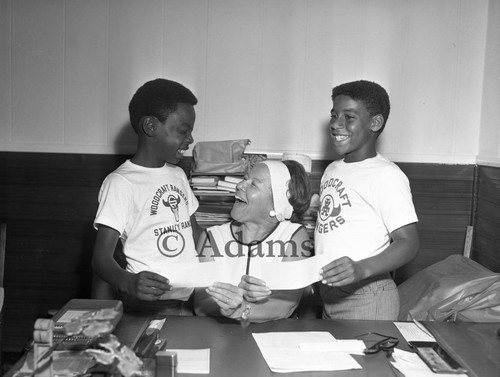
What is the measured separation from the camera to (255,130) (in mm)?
3529

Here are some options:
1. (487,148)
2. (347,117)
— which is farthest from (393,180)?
(487,148)

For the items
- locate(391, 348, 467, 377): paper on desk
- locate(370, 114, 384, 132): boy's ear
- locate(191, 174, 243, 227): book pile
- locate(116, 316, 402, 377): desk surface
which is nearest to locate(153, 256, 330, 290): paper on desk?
locate(116, 316, 402, 377): desk surface

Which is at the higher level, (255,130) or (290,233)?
(255,130)

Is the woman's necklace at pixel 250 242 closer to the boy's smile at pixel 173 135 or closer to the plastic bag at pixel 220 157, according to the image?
the boy's smile at pixel 173 135

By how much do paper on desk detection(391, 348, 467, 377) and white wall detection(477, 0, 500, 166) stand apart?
1962mm

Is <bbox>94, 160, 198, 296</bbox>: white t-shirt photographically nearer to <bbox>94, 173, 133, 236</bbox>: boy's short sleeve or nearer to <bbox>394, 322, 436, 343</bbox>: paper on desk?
<bbox>94, 173, 133, 236</bbox>: boy's short sleeve

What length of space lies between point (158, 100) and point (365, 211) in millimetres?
976

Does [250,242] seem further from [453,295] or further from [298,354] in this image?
[453,295]

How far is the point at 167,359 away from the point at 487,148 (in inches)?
106

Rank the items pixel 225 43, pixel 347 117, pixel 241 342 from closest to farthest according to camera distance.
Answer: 1. pixel 241 342
2. pixel 347 117
3. pixel 225 43

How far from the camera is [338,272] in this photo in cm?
181

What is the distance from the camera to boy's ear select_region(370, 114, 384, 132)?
2324 mm

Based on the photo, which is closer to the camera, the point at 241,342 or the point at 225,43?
the point at 241,342

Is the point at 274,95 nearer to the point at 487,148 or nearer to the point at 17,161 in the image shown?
the point at 487,148
